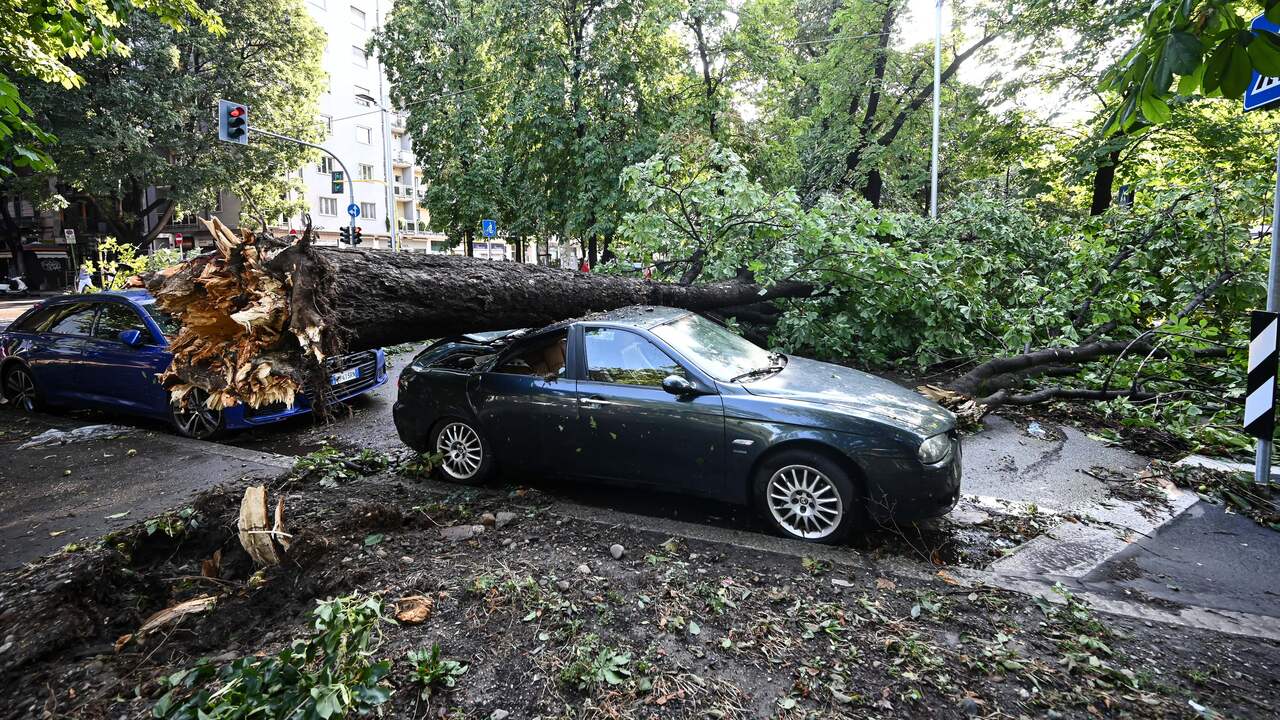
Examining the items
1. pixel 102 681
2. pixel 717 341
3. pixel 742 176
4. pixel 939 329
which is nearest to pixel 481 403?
pixel 717 341

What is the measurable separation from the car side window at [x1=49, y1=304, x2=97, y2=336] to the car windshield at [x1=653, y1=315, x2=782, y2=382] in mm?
7026

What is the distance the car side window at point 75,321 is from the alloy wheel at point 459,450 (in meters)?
5.21

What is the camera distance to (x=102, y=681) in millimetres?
2711

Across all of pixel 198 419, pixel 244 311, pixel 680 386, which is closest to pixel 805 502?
pixel 680 386

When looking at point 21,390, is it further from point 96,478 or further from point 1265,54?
point 1265,54

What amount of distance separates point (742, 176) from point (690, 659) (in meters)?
6.49

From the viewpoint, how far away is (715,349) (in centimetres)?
505

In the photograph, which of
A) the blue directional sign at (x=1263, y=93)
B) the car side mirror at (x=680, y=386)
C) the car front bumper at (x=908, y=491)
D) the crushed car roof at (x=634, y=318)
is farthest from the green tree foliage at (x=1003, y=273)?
the car side mirror at (x=680, y=386)

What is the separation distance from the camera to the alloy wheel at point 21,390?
8164 mm

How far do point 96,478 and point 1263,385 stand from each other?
371 inches

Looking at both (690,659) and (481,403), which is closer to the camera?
(690,659)

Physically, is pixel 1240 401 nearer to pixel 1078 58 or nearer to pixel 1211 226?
pixel 1211 226

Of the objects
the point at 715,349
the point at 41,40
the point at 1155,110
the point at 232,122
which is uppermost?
the point at 232,122

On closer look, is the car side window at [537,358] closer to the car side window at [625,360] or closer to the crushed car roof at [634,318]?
the crushed car roof at [634,318]
